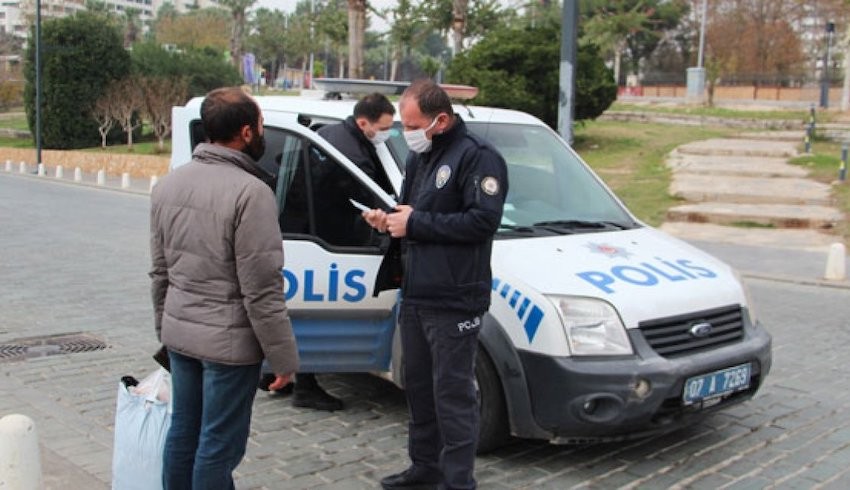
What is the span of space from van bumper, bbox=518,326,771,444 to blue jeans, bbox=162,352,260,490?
1.55 metres

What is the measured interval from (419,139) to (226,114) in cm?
92

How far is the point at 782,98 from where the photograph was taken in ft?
175

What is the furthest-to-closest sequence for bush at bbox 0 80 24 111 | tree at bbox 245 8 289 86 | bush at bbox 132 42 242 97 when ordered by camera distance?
1. tree at bbox 245 8 289 86
2. bush at bbox 0 80 24 111
3. bush at bbox 132 42 242 97

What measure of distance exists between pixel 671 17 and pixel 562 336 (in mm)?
72023

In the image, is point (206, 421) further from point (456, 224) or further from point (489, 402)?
point (489, 402)

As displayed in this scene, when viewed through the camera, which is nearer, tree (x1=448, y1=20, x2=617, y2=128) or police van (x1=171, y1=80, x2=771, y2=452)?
police van (x1=171, y1=80, x2=771, y2=452)

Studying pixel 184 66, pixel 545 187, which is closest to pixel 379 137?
pixel 545 187

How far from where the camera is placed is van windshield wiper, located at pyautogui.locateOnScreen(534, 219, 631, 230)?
5.01 m

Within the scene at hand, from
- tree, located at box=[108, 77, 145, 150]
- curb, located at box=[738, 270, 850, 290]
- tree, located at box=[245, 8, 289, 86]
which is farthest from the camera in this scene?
tree, located at box=[245, 8, 289, 86]

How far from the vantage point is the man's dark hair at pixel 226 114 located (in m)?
3.17

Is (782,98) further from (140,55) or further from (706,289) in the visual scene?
(706,289)

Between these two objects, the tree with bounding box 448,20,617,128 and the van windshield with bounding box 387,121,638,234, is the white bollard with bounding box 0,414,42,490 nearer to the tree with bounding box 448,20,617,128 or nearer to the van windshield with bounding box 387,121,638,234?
the van windshield with bounding box 387,121,638,234

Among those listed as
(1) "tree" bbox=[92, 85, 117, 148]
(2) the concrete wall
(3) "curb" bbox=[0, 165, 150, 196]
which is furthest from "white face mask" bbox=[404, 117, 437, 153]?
(1) "tree" bbox=[92, 85, 117, 148]

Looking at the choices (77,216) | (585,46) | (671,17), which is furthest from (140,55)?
(671,17)
